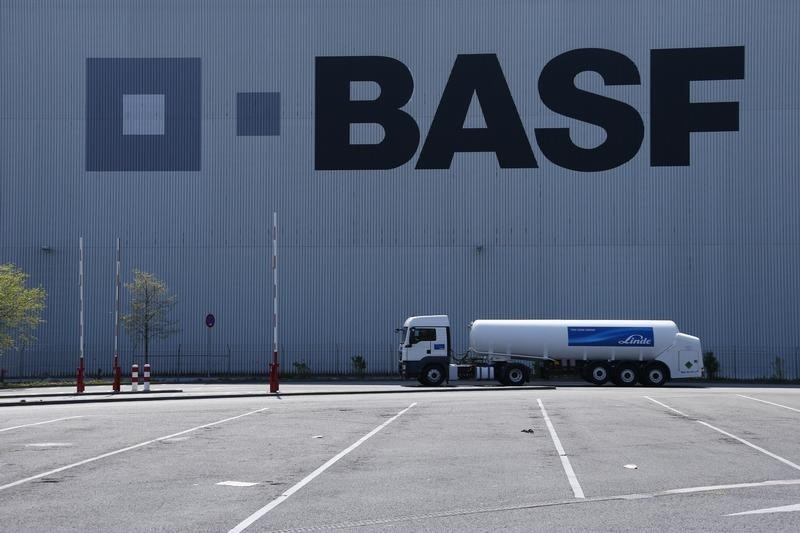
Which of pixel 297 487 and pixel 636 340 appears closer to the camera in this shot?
pixel 297 487

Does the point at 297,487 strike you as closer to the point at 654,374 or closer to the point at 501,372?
the point at 501,372

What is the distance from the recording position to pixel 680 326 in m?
46.0

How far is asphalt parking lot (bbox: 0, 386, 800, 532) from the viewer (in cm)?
966

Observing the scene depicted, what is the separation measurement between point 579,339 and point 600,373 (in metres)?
1.69

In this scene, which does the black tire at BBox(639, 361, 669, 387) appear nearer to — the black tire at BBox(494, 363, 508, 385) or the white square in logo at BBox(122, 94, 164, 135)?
the black tire at BBox(494, 363, 508, 385)

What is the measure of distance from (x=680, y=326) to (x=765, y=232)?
6070 mm

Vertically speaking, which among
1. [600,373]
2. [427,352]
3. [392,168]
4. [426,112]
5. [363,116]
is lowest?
[600,373]

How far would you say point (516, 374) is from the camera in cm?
4072

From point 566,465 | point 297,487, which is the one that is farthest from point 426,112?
point 297,487

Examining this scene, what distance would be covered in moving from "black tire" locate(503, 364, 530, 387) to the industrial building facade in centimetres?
632

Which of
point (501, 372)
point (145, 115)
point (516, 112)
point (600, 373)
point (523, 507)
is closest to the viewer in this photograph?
point (523, 507)

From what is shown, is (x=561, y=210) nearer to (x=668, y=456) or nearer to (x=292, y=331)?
(x=292, y=331)

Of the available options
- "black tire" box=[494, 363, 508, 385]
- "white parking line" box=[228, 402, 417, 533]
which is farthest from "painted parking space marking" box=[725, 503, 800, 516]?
"black tire" box=[494, 363, 508, 385]

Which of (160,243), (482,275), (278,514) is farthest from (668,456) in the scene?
(160,243)
